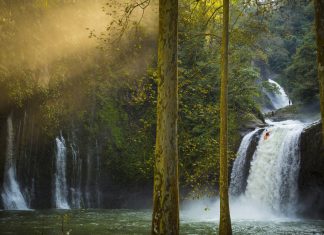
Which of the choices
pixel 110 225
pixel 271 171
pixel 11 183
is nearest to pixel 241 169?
pixel 271 171

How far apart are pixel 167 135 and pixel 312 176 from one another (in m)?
14.9

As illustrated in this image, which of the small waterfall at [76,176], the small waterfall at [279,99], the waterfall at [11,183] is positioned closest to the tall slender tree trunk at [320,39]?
the waterfall at [11,183]

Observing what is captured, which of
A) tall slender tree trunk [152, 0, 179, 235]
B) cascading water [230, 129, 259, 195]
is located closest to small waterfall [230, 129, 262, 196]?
cascading water [230, 129, 259, 195]

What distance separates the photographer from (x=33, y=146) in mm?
23016

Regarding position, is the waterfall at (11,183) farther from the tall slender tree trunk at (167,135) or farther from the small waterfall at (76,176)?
the tall slender tree trunk at (167,135)

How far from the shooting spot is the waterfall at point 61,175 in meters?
23.6

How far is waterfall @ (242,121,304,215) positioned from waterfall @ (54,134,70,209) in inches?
395

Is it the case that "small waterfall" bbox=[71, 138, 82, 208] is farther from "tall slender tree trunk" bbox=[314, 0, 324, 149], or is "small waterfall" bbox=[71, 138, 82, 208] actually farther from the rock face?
"tall slender tree trunk" bbox=[314, 0, 324, 149]

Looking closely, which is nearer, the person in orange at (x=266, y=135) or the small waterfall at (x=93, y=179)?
the person in orange at (x=266, y=135)

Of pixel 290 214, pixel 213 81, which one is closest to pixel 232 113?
pixel 213 81

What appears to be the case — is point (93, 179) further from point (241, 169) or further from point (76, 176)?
point (241, 169)

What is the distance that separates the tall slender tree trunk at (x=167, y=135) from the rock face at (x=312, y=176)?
563 inches

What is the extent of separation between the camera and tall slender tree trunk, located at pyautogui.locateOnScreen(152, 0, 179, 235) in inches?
287

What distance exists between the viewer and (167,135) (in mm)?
7387
